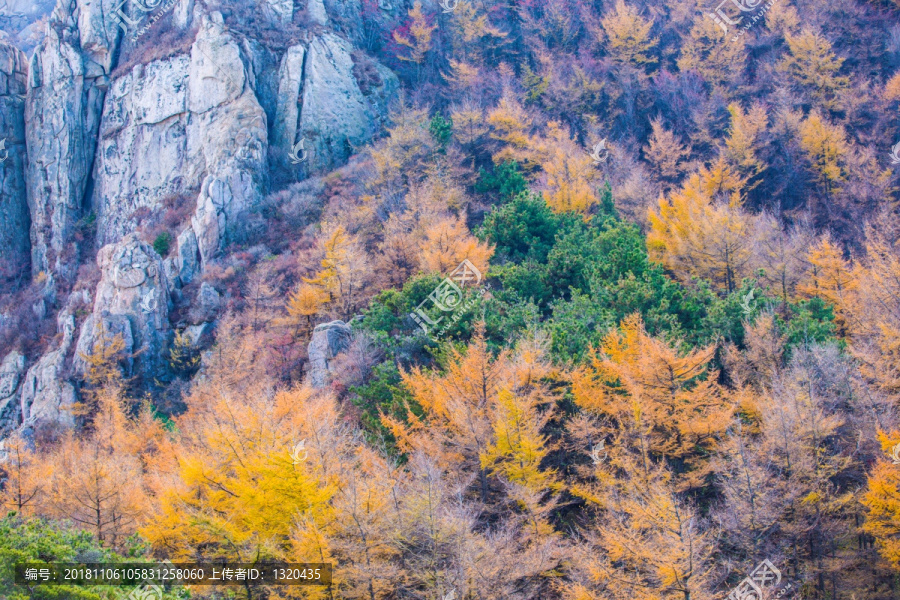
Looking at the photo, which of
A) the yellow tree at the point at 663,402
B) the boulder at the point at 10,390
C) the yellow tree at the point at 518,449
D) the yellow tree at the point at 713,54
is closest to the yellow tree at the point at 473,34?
the yellow tree at the point at 713,54

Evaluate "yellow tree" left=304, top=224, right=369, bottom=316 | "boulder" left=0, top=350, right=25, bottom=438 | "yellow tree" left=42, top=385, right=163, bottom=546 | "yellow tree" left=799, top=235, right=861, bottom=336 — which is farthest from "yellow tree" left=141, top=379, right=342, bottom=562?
"boulder" left=0, top=350, right=25, bottom=438

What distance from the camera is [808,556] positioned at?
15492 mm

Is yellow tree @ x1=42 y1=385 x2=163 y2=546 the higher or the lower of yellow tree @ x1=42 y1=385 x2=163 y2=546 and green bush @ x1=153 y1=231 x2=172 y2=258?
the higher

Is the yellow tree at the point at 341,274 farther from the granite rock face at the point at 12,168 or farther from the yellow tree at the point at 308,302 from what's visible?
the granite rock face at the point at 12,168

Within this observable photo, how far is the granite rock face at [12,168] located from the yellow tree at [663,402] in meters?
50.1

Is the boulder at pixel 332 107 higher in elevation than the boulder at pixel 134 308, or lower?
higher

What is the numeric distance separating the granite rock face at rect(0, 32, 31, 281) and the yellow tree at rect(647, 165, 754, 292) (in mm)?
49002

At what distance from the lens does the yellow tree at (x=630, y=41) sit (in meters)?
48.1

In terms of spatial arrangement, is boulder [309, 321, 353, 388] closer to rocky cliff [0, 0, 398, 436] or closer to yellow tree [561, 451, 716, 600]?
yellow tree [561, 451, 716, 600]

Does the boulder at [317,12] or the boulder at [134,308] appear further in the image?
the boulder at [317,12]

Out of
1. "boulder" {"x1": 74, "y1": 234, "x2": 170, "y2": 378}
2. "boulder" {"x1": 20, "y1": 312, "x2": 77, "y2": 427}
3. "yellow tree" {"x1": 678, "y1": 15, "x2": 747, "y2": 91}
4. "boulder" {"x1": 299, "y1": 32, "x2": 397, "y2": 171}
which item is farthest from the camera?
"boulder" {"x1": 299, "y1": 32, "x2": 397, "y2": 171}

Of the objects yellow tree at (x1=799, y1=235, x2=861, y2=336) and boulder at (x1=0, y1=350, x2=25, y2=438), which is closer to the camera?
yellow tree at (x1=799, y1=235, x2=861, y2=336)

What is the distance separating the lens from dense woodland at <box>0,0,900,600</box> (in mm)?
12734

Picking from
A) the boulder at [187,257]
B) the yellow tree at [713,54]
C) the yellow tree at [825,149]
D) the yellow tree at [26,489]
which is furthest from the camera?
the yellow tree at [713,54]
